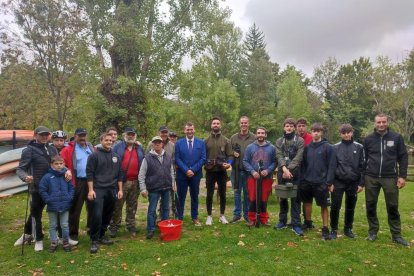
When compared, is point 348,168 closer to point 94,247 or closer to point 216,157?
point 216,157

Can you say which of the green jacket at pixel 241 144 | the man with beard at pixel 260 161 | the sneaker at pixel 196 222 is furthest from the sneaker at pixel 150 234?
the green jacket at pixel 241 144

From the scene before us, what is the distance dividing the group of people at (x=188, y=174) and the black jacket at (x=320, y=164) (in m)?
0.02

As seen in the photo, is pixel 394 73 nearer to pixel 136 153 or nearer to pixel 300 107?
pixel 300 107

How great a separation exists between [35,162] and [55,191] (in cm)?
70

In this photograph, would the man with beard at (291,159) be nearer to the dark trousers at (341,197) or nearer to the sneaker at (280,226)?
the sneaker at (280,226)

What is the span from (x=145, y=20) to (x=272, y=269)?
42.6ft

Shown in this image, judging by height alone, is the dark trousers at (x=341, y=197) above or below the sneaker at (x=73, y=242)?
above

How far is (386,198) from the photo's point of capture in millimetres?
6457

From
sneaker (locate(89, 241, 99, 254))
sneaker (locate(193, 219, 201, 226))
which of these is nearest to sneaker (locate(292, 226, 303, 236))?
sneaker (locate(193, 219, 201, 226))

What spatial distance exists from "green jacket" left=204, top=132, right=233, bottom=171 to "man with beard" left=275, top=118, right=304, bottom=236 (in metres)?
1.18

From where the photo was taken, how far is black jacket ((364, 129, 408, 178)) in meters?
6.28

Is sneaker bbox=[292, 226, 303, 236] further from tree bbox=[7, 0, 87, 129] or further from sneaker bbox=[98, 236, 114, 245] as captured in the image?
tree bbox=[7, 0, 87, 129]

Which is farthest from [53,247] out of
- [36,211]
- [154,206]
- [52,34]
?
[52,34]

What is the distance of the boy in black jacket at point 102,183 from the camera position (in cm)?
604
